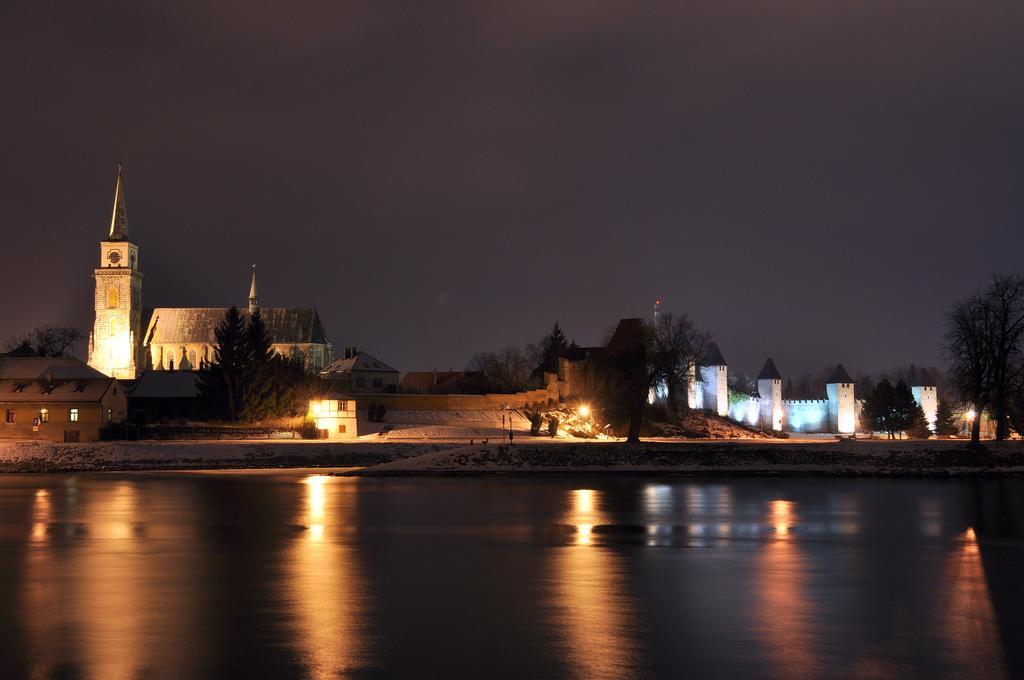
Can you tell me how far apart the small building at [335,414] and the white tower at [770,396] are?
70.8 metres

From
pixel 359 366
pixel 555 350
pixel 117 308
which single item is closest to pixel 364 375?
pixel 359 366

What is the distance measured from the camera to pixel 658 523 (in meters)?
25.5

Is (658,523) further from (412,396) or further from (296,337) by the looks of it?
(296,337)

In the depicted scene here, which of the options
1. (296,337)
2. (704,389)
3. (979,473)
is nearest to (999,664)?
(979,473)

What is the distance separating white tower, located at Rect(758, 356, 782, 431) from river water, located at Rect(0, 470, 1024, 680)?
102284mm

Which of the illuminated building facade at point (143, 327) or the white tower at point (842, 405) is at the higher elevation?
the illuminated building facade at point (143, 327)

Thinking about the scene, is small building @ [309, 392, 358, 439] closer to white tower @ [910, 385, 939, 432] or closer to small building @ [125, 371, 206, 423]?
small building @ [125, 371, 206, 423]

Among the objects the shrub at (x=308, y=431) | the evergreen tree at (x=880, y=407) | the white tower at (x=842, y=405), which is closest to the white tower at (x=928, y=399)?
the white tower at (x=842, y=405)

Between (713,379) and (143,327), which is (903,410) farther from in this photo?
(143,327)

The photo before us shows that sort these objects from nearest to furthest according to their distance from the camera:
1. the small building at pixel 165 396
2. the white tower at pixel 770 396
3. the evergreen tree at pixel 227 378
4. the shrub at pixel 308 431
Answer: the shrub at pixel 308 431 < the evergreen tree at pixel 227 378 < the small building at pixel 165 396 < the white tower at pixel 770 396

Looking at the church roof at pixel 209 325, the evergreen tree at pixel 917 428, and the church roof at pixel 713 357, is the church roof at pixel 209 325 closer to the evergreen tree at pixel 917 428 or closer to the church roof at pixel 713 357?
the church roof at pixel 713 357

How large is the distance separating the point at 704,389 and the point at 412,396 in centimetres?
5065

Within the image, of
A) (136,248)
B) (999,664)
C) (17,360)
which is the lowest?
(999,664)

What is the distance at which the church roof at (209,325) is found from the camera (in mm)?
140000
